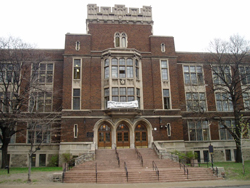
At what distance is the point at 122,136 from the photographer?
1041 inches

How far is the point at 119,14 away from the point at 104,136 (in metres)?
15.1

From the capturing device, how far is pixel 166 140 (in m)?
26.3

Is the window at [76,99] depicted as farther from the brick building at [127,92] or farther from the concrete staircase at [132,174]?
the concrete staircase at [132,174]

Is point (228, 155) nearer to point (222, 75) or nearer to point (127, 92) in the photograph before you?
point (222, 75)

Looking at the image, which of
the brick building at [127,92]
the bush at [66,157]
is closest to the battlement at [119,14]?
the brick building at [127,92]

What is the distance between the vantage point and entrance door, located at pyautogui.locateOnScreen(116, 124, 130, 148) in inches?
1033

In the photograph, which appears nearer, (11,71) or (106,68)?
(11,71)

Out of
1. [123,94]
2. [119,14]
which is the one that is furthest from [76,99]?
[119,14]

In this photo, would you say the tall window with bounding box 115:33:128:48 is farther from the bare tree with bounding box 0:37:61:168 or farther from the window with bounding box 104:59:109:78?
the bare tree with bounding box 0:37:61:168

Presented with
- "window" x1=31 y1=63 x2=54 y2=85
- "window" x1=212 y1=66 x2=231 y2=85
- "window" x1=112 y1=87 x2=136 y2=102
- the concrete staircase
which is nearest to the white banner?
"window" x1=112 y1=87 x2=136 y2=102

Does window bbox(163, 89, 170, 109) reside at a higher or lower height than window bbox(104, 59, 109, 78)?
lower

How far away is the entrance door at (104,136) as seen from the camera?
26.0m

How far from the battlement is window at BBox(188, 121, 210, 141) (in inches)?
547

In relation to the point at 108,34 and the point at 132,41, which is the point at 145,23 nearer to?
the point at 132,41
